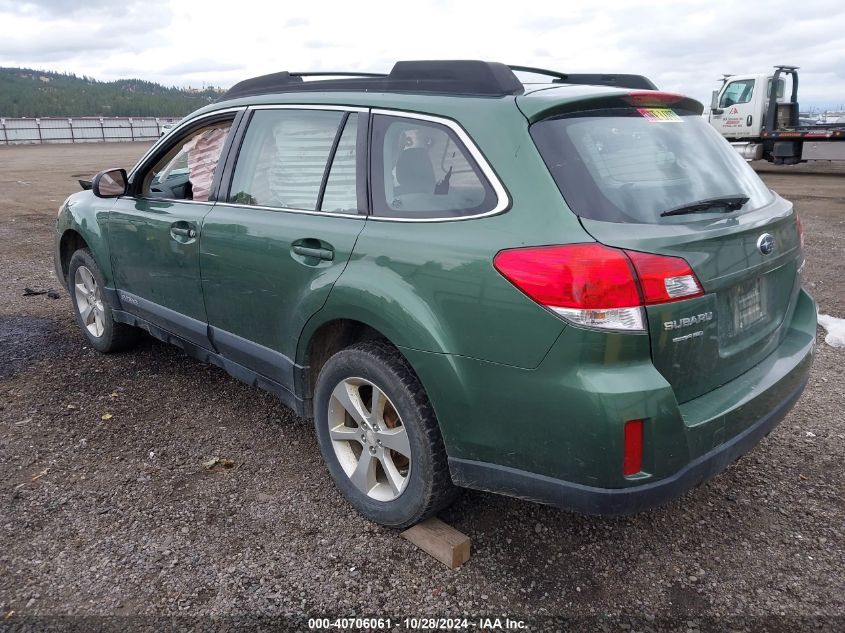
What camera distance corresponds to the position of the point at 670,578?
8.52 feet

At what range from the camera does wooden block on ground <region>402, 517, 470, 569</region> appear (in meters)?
2.65

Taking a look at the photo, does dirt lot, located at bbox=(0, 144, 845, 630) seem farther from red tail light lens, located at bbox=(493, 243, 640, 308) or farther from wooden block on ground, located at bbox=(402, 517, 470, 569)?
red tail light lens, located at bbox=(493, 243, 640, 308)

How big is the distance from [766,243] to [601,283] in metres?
0.89

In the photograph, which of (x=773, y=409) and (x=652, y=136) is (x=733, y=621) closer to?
(x=773, y=409)

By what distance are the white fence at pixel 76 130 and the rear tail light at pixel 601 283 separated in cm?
4570

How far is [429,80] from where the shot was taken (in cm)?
275

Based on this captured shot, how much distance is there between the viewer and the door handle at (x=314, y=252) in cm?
279

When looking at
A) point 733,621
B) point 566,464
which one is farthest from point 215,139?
point 733,621

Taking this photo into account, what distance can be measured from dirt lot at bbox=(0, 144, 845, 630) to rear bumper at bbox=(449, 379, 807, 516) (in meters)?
0.43

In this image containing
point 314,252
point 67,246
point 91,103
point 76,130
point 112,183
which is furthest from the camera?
point 91,103

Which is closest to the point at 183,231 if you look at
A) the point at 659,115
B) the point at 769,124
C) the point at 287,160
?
the point at 287,160

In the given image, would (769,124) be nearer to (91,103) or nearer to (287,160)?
(287,160)

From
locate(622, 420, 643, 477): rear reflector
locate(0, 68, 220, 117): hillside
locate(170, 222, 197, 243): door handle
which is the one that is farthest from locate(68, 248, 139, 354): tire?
locate(0, 68, 220, 117): hillside

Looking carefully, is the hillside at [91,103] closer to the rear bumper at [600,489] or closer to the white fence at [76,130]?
the white fence at [76,130]
